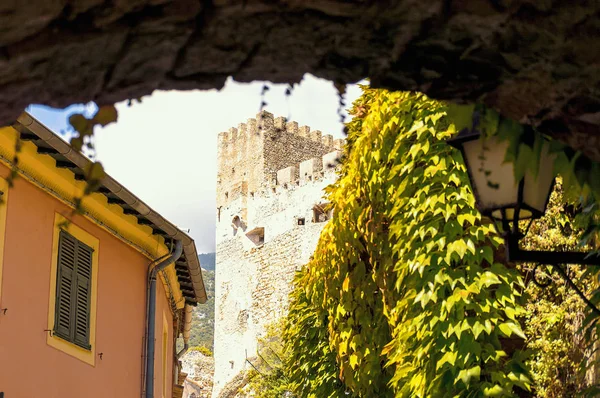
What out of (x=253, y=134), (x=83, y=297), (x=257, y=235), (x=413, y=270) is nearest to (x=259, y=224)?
(x=257, y=235)

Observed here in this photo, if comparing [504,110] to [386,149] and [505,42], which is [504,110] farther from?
[386,149]

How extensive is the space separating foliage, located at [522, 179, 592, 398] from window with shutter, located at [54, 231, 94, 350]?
4441mm

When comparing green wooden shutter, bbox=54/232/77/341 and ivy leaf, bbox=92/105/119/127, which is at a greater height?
green wooden shutter, bbox=54/232/77/341

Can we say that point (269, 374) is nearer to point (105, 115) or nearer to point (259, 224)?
point (259, 224)

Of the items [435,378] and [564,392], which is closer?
[435,378]

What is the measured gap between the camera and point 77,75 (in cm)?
209

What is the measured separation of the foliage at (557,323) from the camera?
30.0 feet

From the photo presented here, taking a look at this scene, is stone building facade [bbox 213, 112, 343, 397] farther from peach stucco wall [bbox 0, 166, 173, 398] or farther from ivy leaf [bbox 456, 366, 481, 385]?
ivy leaf [bbox 456, 366, 481, 385]

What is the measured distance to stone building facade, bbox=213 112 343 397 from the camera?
54.4m

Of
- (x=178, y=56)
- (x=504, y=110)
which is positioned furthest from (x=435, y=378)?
(x=178, y=56)

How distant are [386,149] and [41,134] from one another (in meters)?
2.90

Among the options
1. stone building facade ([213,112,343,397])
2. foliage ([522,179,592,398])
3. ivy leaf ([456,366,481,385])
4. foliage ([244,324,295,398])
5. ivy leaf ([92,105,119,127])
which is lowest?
ivy leaf ([92,105,119,127])

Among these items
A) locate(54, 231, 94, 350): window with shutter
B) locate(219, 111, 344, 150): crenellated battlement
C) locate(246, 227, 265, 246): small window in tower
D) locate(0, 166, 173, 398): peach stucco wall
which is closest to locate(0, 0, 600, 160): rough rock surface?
locate(0, 166, 173, 398): peach stucco wall

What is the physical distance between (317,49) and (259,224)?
56.1m
